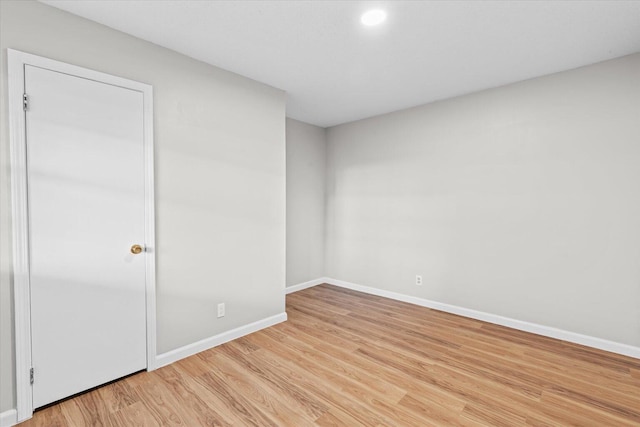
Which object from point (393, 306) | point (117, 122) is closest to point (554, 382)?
point (393, 306)

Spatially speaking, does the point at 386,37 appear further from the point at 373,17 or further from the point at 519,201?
the point at 519,201

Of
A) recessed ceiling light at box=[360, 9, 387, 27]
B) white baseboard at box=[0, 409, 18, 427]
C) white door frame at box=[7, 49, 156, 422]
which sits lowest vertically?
white baseboard at box=[0, 409, 18, 427]

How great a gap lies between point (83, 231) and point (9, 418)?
1150 mm

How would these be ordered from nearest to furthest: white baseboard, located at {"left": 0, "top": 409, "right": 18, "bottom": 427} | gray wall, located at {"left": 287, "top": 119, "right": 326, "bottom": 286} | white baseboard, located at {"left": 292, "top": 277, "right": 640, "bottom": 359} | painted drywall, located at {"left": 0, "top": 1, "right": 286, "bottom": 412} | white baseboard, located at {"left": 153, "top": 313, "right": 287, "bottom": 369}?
white baseboard, located at {"left": 0, "top": 409, "right": 18, "bottom": 427} < painted drywall, located at {"left": 0, "top": 1, "right": 286, "bottom": 412} < white baseboard, located at {"left": 153, "top": 313, "right": 287, "bottom": 369} < white baseboard, located at {"left": 292, "top": 277, "right": 640, "bottom": 359} < gray wall, located at {"left": 287, "top": 119, "right": 326, "bottom": 286}

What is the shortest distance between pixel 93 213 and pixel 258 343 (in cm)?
177

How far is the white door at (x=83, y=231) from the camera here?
73.0 inches

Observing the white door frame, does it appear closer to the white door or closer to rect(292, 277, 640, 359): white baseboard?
the white door

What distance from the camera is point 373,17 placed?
2.04m

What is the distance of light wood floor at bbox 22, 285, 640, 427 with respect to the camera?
1824 millimetres

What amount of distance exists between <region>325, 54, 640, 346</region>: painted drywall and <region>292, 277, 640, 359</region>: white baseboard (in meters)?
0.05

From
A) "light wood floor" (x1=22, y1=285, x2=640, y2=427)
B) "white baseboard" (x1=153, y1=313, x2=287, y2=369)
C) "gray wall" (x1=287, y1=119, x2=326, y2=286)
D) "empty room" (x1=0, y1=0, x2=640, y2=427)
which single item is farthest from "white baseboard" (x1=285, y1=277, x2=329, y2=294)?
"light wood floor" (x1=22, y1=285, x2=640, y2=427)

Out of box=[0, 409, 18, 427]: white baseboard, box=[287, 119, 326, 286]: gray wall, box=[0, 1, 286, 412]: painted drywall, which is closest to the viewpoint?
box=[0, 409, 18, 427]: white baseboard

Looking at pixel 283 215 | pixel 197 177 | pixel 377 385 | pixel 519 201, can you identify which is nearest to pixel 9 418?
pixel 197 177

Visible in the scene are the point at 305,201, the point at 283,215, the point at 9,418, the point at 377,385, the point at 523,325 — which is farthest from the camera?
the point at 305,201
